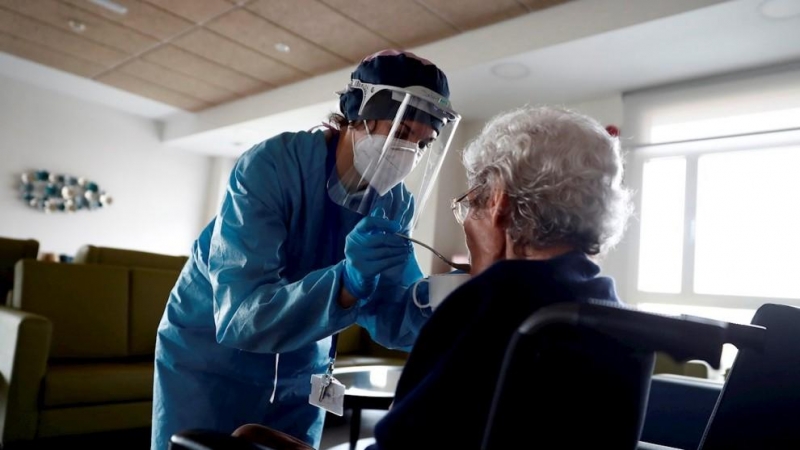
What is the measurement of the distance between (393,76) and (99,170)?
5.82m

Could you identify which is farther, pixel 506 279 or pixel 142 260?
pixel 142 260

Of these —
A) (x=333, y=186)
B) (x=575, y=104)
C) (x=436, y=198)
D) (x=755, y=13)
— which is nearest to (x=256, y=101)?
(x=436, y=198)

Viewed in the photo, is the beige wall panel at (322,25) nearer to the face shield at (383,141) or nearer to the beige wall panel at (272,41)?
the beige wall panel at (272,41)

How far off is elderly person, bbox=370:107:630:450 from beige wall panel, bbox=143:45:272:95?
13.0 ft

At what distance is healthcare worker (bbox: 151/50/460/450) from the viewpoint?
98 cm

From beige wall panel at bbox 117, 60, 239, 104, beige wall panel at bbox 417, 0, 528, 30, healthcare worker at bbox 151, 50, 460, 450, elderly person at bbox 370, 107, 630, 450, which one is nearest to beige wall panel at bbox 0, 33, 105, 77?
Result: beige wall panel at bbox 117, 60, 239, 104

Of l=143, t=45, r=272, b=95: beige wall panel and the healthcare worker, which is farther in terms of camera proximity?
l=143, t=45, r=272, b=95: beige wall panel

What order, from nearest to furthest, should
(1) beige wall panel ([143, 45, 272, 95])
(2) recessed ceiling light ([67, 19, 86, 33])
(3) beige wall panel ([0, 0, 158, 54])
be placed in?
(3) beige wall panel ([0, 0, 158, 54]), (2) recessed ceiling light ([67, 19, 86, 33]), (1) beige wall panel ([143, 45, 272, 95])

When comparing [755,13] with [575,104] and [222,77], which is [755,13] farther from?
[222,77]

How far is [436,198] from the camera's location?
4504mm

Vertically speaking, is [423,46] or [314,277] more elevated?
[423,46]

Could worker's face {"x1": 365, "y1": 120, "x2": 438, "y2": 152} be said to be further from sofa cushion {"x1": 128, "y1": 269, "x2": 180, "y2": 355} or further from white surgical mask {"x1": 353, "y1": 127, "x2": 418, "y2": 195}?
sofa cushion {"x1": 128, "y1": 269, "x2": 180, "y2": 355}

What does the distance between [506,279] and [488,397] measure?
0.42 feet

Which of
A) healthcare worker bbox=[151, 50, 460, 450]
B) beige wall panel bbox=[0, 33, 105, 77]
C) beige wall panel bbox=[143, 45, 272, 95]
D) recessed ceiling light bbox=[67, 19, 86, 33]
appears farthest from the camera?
beige wall panel bbox=[0, 33, 105, 77]
